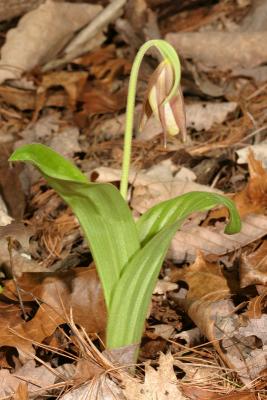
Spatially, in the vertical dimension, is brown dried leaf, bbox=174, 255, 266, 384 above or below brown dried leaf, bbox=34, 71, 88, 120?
below

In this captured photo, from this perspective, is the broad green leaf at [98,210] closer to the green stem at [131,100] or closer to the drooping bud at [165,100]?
the green stem at [131,100]

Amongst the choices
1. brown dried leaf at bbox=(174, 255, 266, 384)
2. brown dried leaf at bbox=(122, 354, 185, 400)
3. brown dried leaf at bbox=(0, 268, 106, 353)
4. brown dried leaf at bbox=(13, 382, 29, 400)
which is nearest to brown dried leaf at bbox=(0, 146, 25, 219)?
brown dried leaf at bbox=(0, 268, 106, 353)

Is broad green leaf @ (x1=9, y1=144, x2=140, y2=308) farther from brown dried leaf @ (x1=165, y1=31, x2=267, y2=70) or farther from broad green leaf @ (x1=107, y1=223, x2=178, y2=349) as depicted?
brown dried leaf @ (x1=165, y1=31, x2=267, y2=70)

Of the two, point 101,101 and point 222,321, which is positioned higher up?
point 101,101

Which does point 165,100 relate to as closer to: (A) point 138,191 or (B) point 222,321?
(B) point 222,321

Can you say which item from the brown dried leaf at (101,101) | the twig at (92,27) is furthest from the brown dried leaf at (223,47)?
the brown dried leaf at (101,101)

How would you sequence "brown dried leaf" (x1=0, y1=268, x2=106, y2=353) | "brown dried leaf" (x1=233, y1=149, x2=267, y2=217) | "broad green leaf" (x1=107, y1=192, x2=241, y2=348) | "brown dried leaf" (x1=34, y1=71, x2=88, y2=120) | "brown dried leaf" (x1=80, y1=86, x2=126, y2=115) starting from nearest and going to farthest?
"broad green leaf" (x1=107, y1=192, x2=241, y2=348) → "brown dried leaf" (x1=0, y1=268, x2=106, y2=353) → "brown dried leaf" (x1=233, y1=149, x2=267, y2=217) → "brown dried leaf" (x1=80, y1=86, x2=126, y2=115) → "brown dried leaf" (x1=34, y1=71, x2=88, y2=120)

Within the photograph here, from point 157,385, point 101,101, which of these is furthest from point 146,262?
point 101,101
